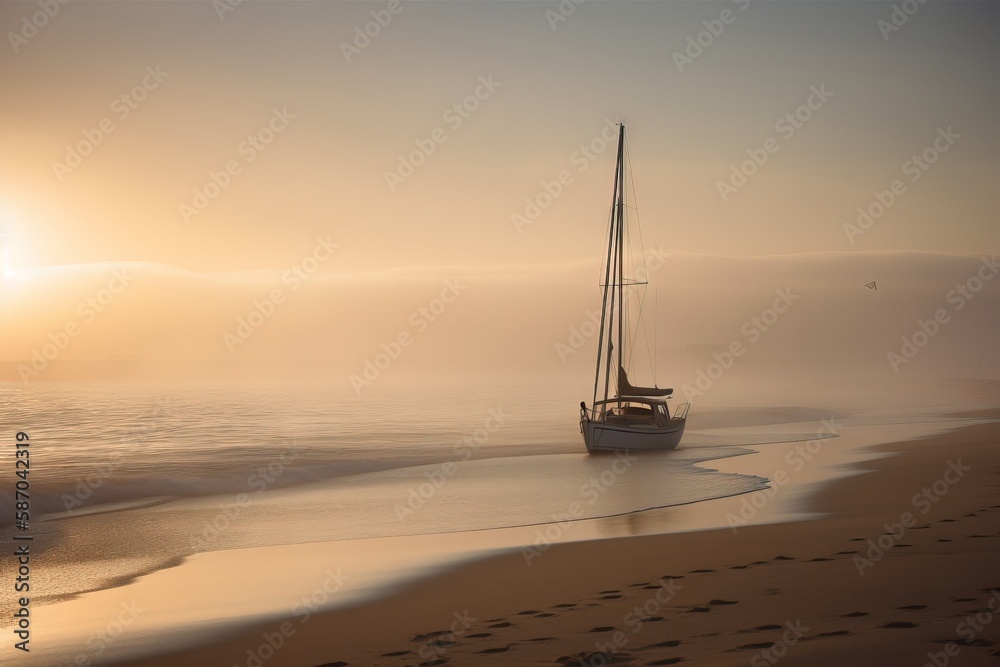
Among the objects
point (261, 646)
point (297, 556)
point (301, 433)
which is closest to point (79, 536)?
point (297, 556)

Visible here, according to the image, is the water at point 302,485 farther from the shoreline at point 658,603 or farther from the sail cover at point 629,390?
the shoreline at point 658,603

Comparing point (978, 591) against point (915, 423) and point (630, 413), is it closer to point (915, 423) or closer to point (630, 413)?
point (630, 413)

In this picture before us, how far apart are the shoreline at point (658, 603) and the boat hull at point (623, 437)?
732 inches

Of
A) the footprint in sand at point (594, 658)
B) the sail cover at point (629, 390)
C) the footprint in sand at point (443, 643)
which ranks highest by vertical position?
the sail cover at point (629, 390)

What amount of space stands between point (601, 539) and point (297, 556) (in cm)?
592

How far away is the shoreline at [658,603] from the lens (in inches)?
320

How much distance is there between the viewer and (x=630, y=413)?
36.4m

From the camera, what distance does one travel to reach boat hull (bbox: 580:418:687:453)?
33969 millimetres

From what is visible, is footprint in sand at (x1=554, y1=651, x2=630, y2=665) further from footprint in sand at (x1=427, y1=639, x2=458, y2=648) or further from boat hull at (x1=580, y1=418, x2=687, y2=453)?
boat hull at (x1=580, y1=418, x2=687, y2=453)

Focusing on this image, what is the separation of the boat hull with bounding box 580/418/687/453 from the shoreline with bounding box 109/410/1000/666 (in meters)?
Answer: 18.6

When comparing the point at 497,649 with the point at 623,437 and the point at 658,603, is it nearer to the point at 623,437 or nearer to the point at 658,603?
the point at 658,603

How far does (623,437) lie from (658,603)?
24606 mm

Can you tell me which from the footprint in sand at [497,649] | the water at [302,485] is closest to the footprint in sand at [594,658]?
the footprint in sand at [497,649]

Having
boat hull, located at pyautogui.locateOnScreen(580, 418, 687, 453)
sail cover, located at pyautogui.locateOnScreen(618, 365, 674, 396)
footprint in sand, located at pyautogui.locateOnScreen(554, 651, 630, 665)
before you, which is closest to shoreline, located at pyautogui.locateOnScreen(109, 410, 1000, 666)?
footprint in sand, located at pyautogui.locateOnScreen(554, 651, 630, 665)
